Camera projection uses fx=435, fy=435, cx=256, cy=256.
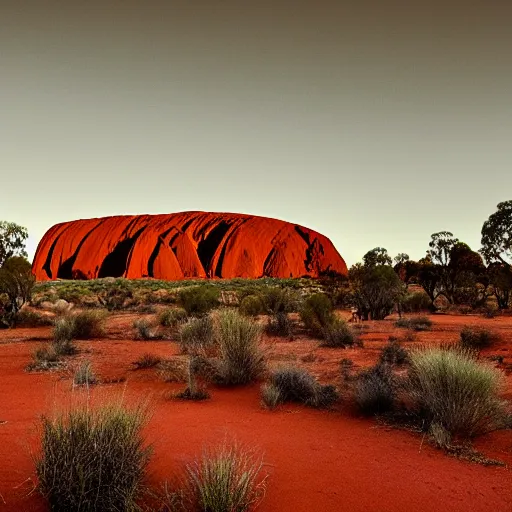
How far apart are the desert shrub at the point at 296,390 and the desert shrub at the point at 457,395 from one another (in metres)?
1.21

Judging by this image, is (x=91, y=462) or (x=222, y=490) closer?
(x=222, y=490)

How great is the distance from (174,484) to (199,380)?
4190 mm

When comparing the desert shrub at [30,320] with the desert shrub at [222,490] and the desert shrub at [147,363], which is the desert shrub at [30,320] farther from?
the desert shrub at [222,490]

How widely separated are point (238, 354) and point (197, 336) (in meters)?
3.39

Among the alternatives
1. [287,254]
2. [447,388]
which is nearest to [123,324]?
[447,388]

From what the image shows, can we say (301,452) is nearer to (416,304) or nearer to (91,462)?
(91,462)

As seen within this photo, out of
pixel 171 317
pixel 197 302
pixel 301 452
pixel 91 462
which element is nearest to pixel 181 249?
pixel 197 302

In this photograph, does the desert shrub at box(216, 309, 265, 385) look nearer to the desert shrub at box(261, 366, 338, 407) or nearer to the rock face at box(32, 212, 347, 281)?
the desert shrub at box(261, 366, 338, 407)

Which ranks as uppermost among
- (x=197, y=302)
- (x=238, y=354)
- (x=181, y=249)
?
(x=181, y=249)

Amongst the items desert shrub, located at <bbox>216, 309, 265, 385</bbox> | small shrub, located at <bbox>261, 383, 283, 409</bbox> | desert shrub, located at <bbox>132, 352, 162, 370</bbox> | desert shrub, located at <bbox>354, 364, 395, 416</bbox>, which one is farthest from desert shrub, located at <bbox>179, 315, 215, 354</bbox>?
desert shrub, located at <bbox>354, 364, 395, 416</bbox>

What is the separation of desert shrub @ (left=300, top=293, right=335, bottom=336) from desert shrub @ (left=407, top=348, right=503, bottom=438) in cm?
781

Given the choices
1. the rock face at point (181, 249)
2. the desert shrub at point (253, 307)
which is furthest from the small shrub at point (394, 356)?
the rock face at point (181, 249)

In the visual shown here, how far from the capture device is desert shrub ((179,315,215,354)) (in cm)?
1000

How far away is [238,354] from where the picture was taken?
25.1 ft
